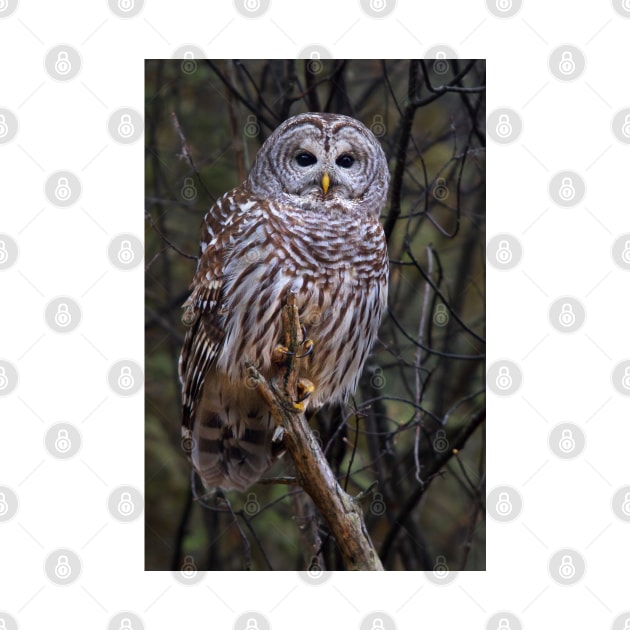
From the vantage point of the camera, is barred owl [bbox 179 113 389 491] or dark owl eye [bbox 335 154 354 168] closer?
barred owl [bbox 179 113 389 491]

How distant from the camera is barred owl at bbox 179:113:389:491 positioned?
3238 millimetres

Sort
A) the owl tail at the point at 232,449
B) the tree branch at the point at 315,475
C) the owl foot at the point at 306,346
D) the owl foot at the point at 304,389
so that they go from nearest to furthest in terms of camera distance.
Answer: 1. the tree branch at the point at 315,475
2. the owl foot at the point at 306,346
3. the owl foot at the point at 304,389
4. the owl tail at the point at 232,449

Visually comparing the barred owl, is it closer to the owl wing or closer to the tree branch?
the owl wing

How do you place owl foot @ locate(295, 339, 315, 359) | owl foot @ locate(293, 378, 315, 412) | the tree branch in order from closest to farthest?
the tree branch < owl foot @ locate(295, 339, 315, 359) < owl foot @ locate(293, 378, 315, 412)

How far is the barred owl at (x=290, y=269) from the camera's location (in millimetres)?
3238

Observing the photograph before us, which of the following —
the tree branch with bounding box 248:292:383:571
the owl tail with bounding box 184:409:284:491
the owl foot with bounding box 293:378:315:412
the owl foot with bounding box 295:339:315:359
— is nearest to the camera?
the tree branch with bounding box 248:292:383:571

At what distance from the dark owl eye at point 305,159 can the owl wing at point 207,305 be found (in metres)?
0.26

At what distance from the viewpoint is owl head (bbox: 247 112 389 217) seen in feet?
10.8

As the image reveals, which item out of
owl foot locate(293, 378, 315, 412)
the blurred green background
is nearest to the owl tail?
the blurred green background

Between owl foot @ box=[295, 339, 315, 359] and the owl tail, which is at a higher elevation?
owl foot @ box=[295, 339, 315, 359]

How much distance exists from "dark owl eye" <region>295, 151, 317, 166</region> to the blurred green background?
411 millimetres

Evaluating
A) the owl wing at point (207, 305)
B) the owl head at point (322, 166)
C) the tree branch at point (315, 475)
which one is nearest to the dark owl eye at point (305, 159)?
the owl head at point (322, 166)

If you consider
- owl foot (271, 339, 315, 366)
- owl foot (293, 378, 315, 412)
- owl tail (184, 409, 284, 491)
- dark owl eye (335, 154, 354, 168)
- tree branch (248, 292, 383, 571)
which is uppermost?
dark owl eye (335, 154, 354, 168)

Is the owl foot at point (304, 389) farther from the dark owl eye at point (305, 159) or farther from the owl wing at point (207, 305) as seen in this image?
the dark owl eye at point (305, 159)
